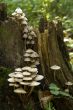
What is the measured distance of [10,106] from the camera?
11.7ft

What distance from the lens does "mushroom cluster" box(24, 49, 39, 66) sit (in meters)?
3.82

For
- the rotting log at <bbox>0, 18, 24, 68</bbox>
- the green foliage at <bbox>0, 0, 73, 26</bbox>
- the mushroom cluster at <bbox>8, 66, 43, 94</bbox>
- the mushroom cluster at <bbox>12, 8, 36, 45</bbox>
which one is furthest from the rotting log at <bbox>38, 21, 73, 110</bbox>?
the green foliage at <bbox>0, 0, 73, 26</bbox>

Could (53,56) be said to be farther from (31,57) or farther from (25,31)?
(25,31)

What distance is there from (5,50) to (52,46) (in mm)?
829

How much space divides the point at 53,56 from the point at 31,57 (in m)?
0.51

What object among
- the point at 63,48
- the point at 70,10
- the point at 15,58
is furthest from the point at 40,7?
the point at 15,58

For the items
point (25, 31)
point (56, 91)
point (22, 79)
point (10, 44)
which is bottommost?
point (56, 91)

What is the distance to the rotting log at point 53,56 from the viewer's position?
405 cm

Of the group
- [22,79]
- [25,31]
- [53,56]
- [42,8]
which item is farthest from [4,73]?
[42,8]

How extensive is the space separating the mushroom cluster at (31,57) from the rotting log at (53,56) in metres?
0.17

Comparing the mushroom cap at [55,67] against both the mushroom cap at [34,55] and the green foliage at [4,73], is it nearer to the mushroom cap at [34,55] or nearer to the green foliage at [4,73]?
the mushroom cap at [34,55]

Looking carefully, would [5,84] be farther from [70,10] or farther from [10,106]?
[70,10]

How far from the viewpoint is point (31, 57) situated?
3838mm

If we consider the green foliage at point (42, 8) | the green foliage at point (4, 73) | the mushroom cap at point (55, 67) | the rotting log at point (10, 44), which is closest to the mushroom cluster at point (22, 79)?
the green foliage at point (4, 73)
